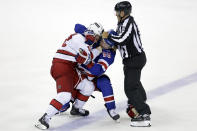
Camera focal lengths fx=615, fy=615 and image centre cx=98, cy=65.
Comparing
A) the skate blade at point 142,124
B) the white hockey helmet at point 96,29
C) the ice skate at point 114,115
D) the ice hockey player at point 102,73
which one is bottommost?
the skate blade at point 142,124

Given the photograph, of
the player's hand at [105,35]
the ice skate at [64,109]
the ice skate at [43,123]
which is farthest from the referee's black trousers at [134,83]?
the ice skate at [43,123]

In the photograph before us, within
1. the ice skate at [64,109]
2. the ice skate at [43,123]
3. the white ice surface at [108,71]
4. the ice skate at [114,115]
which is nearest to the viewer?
the ice skate at [43,123]

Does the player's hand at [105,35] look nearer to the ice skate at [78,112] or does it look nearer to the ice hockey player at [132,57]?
the ice hockey player at [132,57]

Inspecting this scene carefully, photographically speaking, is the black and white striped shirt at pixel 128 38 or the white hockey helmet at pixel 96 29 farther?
the white hockey helmet at pixel 96 29

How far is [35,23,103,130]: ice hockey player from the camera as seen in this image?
549cm

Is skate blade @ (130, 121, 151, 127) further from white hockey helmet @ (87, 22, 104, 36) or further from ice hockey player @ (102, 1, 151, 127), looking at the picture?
white hockey helmet @ (87, 22, 104, 36)

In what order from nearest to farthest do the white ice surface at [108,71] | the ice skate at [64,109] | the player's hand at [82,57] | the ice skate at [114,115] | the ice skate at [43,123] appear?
1. the ice skate at [43,123]
2. the player's hand at [82,57]
3. the ice skate at [114,115]
4. the white ice surface at [108,71]
5. the ice skate at [64,109]

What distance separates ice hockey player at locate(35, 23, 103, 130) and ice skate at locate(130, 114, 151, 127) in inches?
24.7

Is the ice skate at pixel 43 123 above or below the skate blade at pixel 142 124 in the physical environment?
above

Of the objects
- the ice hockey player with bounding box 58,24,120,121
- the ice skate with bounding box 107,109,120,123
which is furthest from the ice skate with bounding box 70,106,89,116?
the ice skate with bounding box 107,109,120,123

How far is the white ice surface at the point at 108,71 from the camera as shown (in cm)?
579

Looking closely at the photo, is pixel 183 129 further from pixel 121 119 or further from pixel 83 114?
pixel 83 114

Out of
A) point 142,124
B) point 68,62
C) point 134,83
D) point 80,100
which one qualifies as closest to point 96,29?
point 68,62

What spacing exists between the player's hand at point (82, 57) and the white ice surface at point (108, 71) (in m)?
0.59
